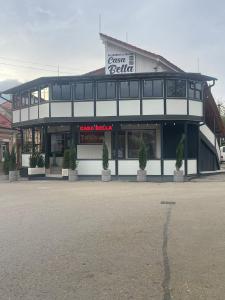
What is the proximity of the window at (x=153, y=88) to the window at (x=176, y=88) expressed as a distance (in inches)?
17.3

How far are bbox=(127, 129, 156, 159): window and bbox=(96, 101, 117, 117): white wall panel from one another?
2291mm

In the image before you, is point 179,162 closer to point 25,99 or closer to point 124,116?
point 124,116

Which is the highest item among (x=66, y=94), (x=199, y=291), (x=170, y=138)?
(x=66, y=94)

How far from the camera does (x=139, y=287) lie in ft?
19.8

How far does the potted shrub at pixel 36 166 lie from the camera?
28.4m

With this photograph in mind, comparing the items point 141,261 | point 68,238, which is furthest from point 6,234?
point 141,261

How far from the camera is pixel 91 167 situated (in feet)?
89.1

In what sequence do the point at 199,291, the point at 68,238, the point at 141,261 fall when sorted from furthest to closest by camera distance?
the point at 68,238 < the point at 141,261 < the point at 199,291

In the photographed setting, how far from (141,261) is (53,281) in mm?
1623

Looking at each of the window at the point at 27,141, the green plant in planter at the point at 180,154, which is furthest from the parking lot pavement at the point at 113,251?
the window at the point at 27,141

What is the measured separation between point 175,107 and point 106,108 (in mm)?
3874

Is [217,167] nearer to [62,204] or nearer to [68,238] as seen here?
[62,204]

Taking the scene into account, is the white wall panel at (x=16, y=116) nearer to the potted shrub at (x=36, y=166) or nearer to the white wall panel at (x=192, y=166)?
the potted shrub at (x=36, y=166)

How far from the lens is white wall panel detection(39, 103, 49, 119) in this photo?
1093 inches
